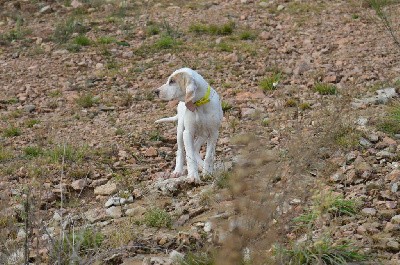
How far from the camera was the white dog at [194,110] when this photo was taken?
6.50m

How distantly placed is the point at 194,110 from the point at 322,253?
2338mm

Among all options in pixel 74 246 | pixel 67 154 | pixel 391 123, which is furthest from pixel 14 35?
pixel 74 246

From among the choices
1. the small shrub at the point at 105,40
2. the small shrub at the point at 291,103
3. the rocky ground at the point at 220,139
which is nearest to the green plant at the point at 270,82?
the rocky ground at the point at 220,139

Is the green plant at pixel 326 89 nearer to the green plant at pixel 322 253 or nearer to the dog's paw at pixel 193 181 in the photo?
the dog's paw at pixel 193 181

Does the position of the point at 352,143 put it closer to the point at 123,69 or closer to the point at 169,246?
the point at 169,246

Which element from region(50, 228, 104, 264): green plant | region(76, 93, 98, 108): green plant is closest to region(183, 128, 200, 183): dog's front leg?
region(50, 228, 104, 264): green plant

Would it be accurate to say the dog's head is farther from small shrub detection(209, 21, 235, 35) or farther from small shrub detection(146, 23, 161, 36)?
small shrub detection(146, 23, 161, 36)

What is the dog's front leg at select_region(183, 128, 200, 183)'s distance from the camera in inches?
257

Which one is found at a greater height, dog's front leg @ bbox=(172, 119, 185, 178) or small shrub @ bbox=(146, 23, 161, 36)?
dog's front leg @ bbox=(172, 119, 185, 178)

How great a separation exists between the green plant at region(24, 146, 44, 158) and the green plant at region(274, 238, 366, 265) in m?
3.84

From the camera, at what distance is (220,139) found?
7781mm

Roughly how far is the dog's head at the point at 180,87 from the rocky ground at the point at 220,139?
2.25ft

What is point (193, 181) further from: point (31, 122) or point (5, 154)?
point (31, 122)

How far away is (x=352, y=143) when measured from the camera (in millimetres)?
6629
